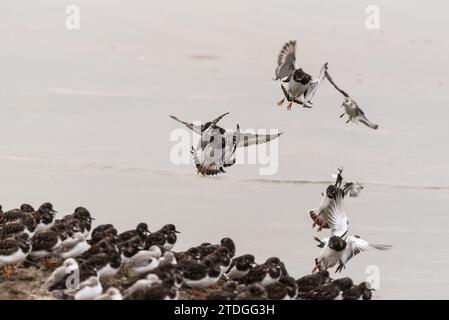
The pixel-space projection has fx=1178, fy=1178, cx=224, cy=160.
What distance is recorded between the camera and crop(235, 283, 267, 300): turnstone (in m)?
11.6

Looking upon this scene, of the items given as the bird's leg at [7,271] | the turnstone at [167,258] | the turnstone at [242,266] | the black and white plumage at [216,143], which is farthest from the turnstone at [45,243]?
the black and white plumage at [216,143]

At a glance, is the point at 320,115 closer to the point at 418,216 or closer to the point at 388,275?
the point at 418,216

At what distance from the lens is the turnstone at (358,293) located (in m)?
12.8

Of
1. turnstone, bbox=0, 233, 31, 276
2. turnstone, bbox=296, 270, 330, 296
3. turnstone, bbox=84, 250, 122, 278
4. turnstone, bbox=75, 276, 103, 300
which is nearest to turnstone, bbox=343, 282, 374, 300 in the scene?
turnstone, bbox=296, 270, 330, 296

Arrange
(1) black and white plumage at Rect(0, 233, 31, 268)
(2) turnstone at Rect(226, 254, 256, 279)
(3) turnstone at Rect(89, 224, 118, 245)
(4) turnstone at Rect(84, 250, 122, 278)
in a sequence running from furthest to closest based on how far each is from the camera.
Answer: (3) turnstone at Rect(89, 224, 118, 245) < (2) turnstone at Rect(226, 254, 256, 279) < (1) black and white plumage at Rect(0, 233, 31, 268) < (4) turnstone at Rect(84, 250, 122, 278)

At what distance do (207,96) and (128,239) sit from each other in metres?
9.01

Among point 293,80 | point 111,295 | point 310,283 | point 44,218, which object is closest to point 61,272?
point 111,295

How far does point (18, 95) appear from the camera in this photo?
22.6m

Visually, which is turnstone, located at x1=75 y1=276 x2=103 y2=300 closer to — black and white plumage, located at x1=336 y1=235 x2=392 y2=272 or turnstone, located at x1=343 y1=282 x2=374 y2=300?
turnstone, located at x1=343 y1=282 x2=374 y2=300

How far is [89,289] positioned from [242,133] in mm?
3739

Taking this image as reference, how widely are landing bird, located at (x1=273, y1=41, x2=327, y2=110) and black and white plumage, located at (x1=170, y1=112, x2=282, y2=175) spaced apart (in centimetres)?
60

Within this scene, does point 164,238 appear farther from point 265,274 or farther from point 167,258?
point 265,274

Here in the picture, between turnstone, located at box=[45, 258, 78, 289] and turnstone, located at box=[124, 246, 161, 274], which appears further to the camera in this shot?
turnstone, located at box=[124, 246, 161, 274]
